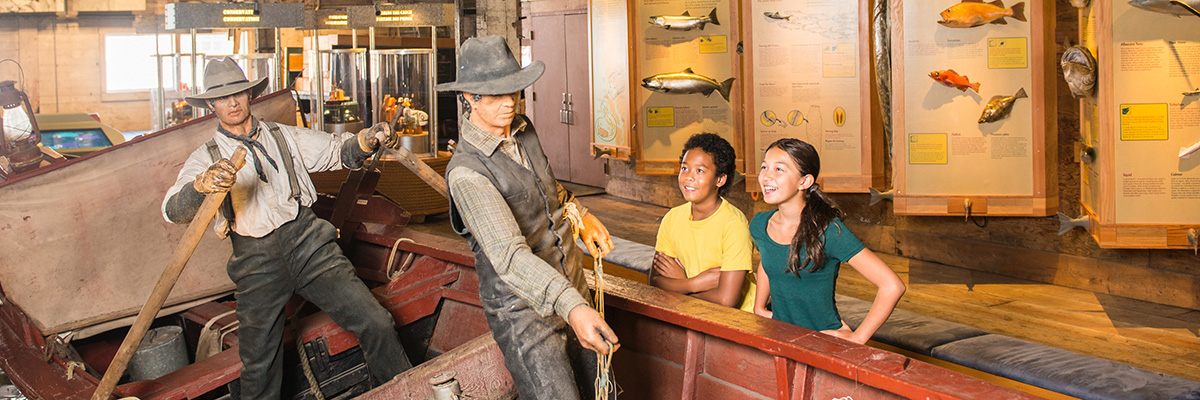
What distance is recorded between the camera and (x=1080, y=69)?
5.17 m

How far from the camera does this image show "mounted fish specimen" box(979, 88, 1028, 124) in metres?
5.91

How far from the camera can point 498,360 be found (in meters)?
3.74

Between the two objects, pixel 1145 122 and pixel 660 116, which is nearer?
pixel 1145 122

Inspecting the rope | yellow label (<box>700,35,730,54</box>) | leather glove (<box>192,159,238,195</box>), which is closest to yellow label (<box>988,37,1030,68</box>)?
yellow label (<box>700,35,730,54</box>)

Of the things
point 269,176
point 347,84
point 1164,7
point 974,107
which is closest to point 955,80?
point 974,107

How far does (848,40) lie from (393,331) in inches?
165

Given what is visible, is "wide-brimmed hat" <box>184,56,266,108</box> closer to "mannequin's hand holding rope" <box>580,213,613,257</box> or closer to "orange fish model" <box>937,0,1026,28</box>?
"mannequin's hand holding rope" <box>580,213,613,257</box>

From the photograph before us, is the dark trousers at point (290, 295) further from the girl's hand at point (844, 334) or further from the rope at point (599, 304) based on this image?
the girl's hand at point (844, 334)

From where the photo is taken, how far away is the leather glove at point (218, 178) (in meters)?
3.44

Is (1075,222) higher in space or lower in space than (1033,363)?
higher

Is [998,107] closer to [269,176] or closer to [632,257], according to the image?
[632,257]

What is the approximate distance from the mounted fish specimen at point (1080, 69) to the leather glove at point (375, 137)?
12.4ft

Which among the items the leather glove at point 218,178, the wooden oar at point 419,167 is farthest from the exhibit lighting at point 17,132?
the leather glove at point 218,178

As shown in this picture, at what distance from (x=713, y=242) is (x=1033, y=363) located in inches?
49.5
